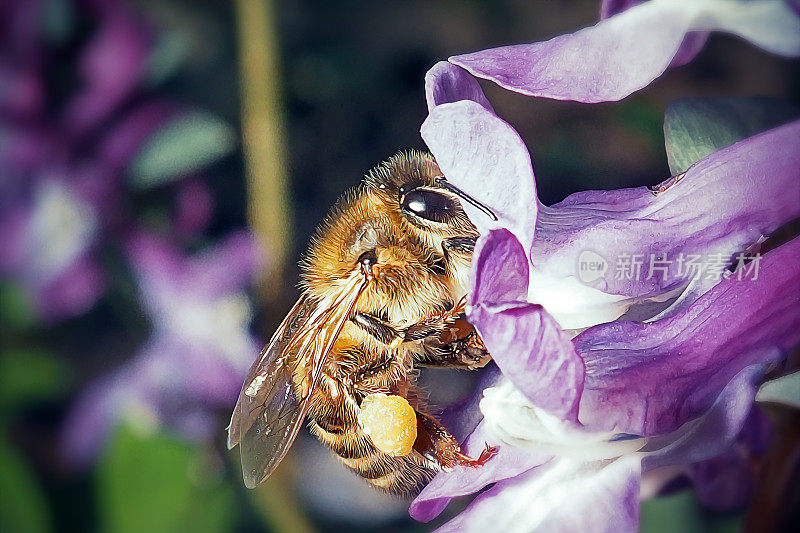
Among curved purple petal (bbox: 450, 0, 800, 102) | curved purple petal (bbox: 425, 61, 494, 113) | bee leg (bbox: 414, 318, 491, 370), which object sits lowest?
bee leg (bbox: 414, 318, 491, 370)

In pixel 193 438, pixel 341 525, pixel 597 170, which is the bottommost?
pixel 341 525

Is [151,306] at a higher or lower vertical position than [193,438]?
Answer: higher

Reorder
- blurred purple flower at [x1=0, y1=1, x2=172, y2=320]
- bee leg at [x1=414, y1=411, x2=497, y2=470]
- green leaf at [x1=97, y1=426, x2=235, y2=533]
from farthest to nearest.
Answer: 1. blurred purple flower at [x1=0, y1=1, x2=172, y2=320]
2. green leaf at [x1=97, y1=426, x2=235, y2=533]
3. bee leg at [x1=414, y1=411, x2=497, y2=470]

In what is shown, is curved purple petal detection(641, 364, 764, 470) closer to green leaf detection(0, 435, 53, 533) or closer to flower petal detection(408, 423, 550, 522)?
flower petal detection(408, 423, 550, 522)

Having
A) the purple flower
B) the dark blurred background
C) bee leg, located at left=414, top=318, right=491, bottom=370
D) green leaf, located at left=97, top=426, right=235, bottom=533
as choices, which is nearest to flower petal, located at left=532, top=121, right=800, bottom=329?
the purple flower

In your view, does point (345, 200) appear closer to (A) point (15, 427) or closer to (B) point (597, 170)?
(B) point (597, 170)

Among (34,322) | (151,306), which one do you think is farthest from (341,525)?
(34,322)

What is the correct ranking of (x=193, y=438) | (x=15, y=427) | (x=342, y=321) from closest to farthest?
(x=342, y=321)
(x=193, y=438)
(x=15, y=427)

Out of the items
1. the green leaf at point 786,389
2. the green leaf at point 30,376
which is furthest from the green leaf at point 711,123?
the green leaf at point 30,376

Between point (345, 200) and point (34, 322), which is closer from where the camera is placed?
point (345, 200)
